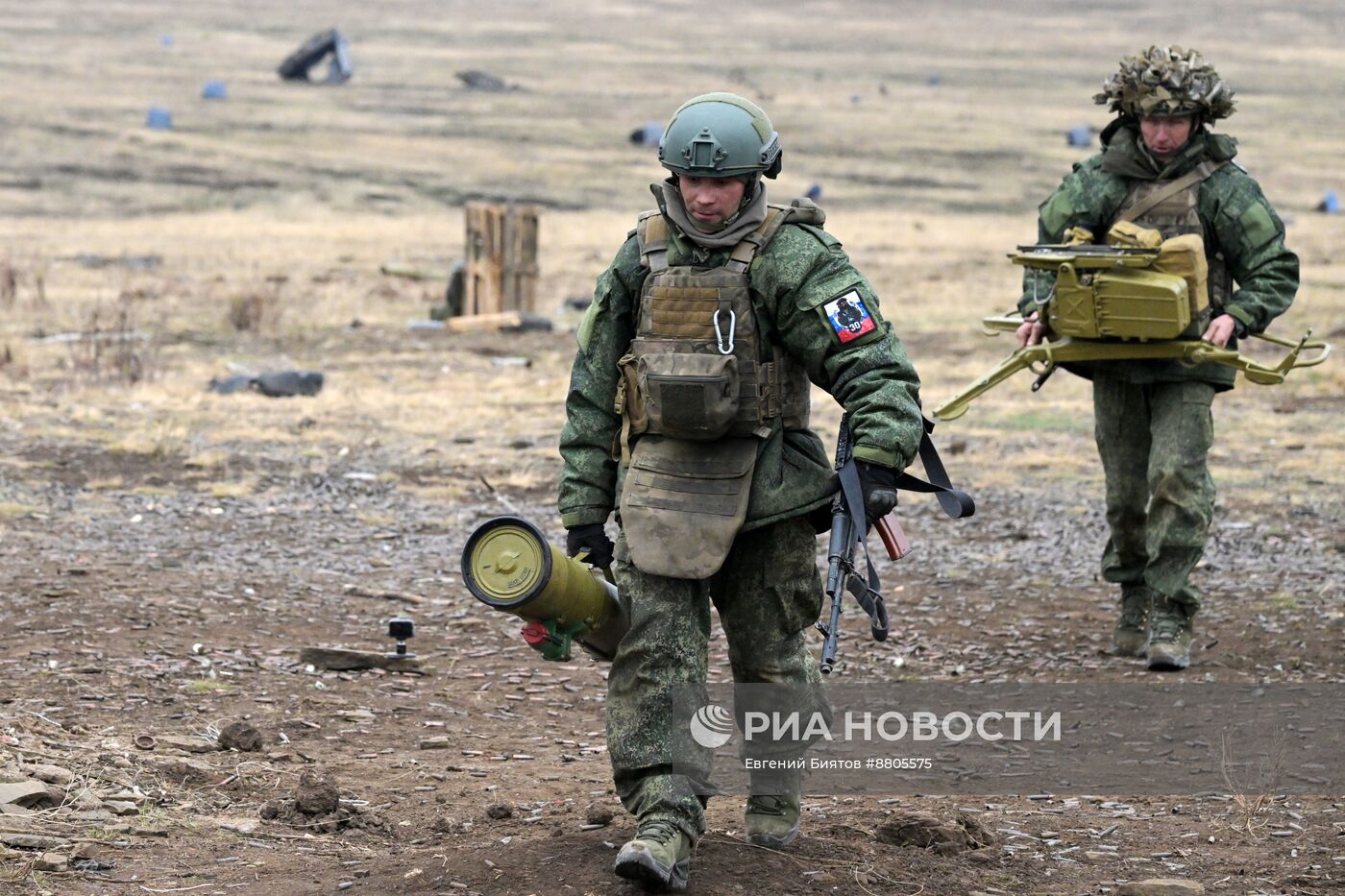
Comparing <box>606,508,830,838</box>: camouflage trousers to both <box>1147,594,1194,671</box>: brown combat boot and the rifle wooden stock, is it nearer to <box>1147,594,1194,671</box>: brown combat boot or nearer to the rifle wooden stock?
the rifle wooden stock

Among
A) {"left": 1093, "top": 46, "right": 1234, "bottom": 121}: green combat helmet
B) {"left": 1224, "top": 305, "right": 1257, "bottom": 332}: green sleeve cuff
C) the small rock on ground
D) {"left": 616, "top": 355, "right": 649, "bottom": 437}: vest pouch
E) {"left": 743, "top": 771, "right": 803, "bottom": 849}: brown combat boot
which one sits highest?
{"left": 1093, "top": 46, "right": 1234, "bottom": 121}: green combat helmet

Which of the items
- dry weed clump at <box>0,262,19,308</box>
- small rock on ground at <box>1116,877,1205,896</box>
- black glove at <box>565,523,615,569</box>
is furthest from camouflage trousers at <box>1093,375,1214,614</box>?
dry weed clump at <box>0,262,19,308</box>

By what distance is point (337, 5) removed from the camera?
87.1 meters

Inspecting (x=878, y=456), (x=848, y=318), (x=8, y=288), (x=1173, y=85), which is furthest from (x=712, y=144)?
(x=8, y=288)

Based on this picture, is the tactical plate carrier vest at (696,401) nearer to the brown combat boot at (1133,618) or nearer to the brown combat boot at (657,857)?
the brown combat boot at (657,857)

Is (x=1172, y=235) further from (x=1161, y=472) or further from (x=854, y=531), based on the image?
(x=854, y=531)

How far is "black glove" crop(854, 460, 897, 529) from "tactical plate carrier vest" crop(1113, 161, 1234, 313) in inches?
117

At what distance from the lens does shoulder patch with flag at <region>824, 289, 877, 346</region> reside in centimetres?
457

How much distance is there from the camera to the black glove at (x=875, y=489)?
4.52 meters

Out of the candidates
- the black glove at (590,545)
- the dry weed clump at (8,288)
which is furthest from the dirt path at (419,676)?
the dry weed clump at (8,288)

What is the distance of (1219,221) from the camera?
23.4 feet

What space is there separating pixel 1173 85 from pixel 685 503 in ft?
10.8

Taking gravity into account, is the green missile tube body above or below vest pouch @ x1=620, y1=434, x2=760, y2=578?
below

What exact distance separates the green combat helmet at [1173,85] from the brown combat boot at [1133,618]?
1.89 m
